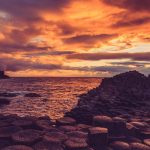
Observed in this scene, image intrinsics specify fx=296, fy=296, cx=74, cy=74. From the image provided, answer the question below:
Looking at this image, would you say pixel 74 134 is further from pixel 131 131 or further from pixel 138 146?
pixel 131 131

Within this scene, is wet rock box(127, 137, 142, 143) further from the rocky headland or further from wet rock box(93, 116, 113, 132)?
wet rock box(93, 116, 113, 132)

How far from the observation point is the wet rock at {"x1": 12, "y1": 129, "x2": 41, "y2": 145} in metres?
10.2

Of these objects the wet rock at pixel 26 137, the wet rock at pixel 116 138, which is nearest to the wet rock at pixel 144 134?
the wet rock at pixel 116 138

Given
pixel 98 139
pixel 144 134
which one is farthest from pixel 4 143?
pixel 144 134

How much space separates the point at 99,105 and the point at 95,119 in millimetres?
9807

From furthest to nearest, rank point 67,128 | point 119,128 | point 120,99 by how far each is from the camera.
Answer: point 120,99 → point 67,128 → point 119,128

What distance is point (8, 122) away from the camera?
1267 cm

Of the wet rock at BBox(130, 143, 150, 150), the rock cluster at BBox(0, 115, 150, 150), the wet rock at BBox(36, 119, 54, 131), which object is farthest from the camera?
the wet rock at BBox(36, 119, 54, 131)

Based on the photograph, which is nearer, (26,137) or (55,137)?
(26,137)

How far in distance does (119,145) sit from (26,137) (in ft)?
11.1

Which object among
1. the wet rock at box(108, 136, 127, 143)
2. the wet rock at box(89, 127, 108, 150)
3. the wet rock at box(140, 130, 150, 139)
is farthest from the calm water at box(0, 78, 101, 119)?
the wet rock at box(89, 127, 108, 150)

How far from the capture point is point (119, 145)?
35.5 feet

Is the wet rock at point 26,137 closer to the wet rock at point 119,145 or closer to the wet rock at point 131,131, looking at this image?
the wet rock at point 119,145

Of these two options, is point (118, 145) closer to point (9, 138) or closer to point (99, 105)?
point (9, 138)
